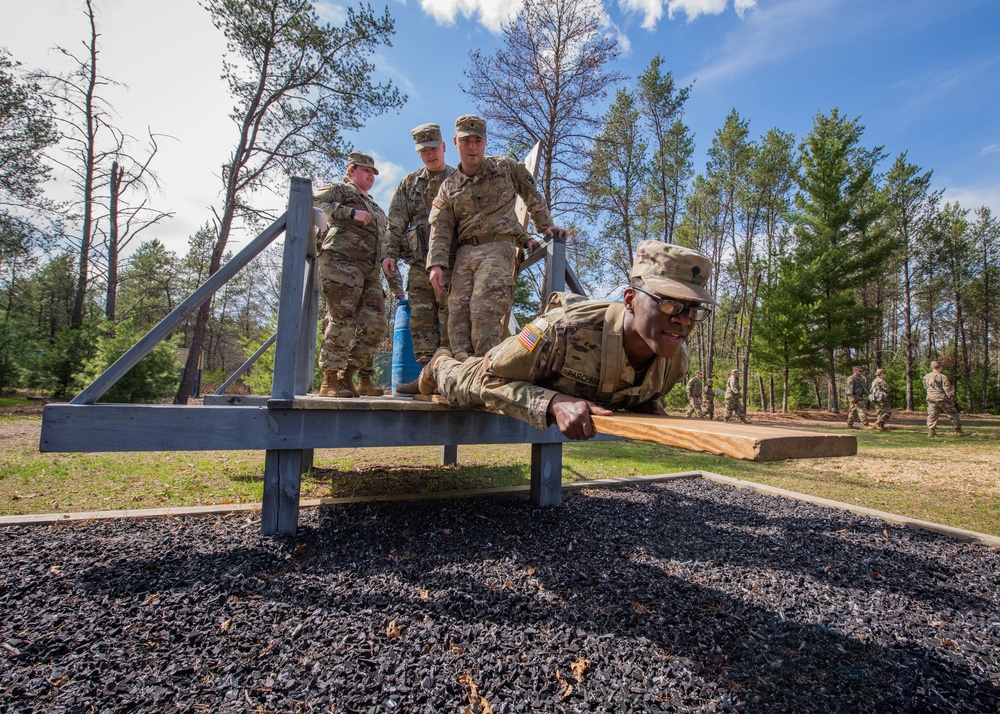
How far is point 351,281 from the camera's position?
3914 millimetres

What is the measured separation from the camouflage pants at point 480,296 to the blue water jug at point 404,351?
163 cm

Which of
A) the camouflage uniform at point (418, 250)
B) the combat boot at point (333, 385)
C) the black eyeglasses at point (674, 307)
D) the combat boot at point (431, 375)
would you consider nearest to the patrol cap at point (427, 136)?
the camouflage uniform at point (418, 250)

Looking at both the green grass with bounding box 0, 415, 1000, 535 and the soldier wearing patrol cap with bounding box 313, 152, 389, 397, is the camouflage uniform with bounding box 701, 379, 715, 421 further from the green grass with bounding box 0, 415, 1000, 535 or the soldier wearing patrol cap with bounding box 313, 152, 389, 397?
the soldier wearing patrol cap with bounding box 313, 152, 389, 397

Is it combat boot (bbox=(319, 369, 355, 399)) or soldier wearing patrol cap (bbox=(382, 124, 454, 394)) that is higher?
soldier wearing patrol cap (bbox=(382, 124, 454, 394))

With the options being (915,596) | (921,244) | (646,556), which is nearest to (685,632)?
(646,556)

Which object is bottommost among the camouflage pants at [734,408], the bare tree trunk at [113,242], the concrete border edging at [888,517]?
the concrete border edging at [888,517]

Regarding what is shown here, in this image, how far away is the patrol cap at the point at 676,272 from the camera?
195cm

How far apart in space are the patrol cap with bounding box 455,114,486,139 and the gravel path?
2773 millimetres

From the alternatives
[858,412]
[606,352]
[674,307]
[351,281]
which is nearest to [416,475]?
[351,281]

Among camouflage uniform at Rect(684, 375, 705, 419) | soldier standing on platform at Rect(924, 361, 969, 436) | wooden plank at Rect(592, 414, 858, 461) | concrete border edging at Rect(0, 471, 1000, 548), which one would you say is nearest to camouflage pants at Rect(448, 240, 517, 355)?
concrete border edging at Rect(0, 471, 1000, 548)

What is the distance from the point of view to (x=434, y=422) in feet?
10.2

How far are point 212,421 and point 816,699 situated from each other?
9.96 ft

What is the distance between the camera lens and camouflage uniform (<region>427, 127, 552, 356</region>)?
329 centimetres

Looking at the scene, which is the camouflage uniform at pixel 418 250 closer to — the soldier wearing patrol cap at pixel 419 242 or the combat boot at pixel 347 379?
the soldier wearing patrol cap at pixel 419 242
